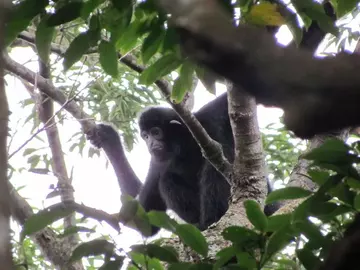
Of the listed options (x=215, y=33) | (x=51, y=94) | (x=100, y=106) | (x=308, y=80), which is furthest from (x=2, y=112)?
(x=100, y=106)

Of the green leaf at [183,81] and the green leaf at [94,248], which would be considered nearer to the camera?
the green leaf at [94,248]

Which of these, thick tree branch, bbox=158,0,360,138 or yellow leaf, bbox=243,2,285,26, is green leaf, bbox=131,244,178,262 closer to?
yellow leaf, bbox=243,2,285,26

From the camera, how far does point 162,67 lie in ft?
8.82

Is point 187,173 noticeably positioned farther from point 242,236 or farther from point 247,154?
point 242,236

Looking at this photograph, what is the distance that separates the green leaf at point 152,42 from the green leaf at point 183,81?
173 millimetres

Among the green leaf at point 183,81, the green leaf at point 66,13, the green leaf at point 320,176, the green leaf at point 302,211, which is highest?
the green leaf at point 66,13

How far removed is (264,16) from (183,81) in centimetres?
71

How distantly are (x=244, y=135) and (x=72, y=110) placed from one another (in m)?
1.64

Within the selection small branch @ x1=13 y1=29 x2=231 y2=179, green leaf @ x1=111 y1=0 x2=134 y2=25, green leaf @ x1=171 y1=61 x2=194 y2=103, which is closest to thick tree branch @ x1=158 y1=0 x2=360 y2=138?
green leaf @ x1=111 y1=0 x2=134 y2=25

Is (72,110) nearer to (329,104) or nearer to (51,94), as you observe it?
(51,94)

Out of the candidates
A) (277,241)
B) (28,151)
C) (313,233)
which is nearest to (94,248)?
(277,241)

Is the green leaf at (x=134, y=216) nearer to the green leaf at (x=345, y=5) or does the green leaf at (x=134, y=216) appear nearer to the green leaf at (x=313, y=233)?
the green leaf at (x=313, y=233)

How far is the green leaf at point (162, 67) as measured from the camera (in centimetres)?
263

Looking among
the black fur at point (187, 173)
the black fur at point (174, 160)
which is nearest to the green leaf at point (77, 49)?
the black fur at point (187, 173)
